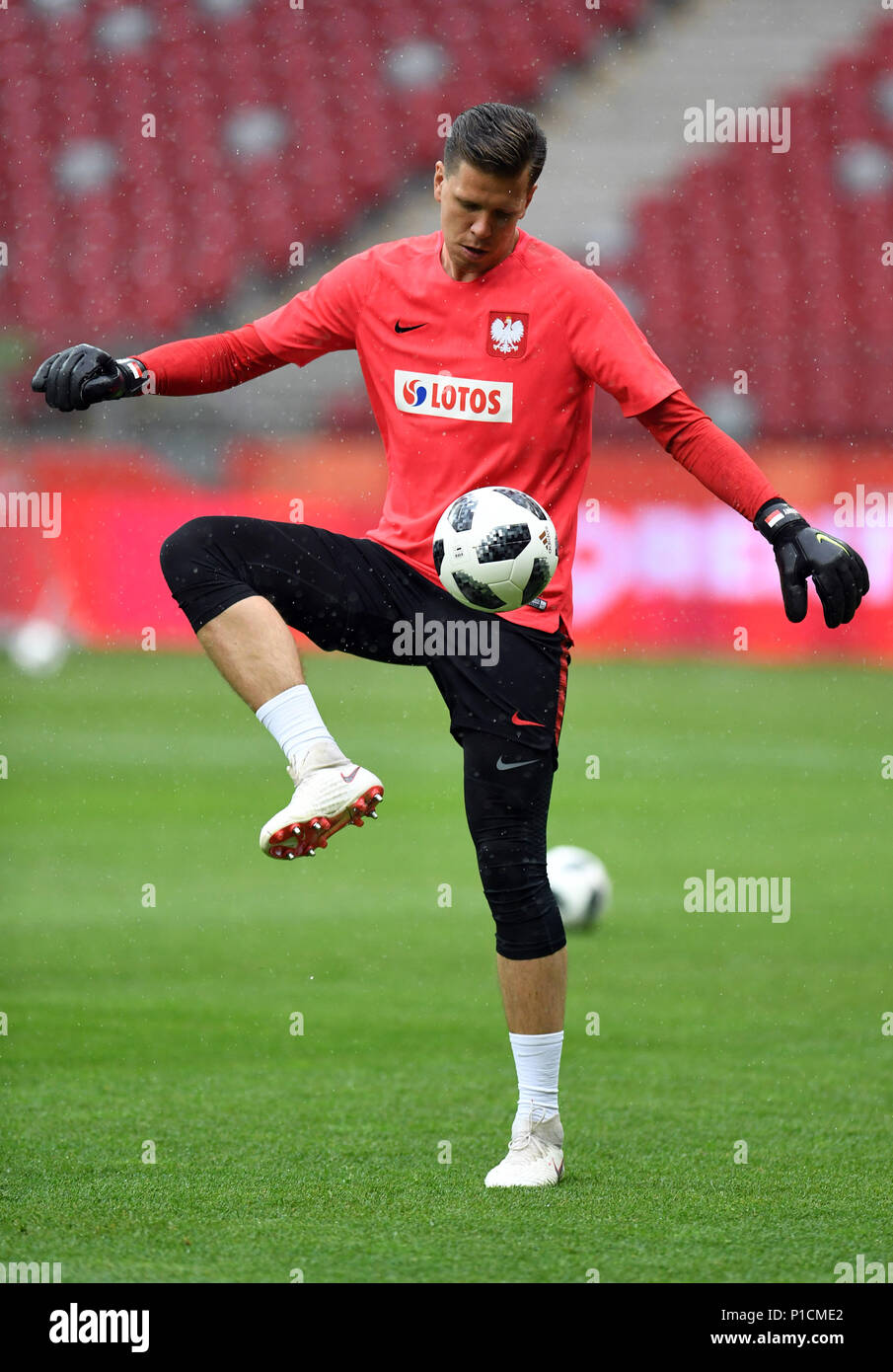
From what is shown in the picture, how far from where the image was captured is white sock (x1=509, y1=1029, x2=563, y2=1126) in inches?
142

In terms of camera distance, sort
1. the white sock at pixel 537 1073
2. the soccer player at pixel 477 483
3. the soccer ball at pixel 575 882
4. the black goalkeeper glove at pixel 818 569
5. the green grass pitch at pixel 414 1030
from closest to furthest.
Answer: the green grass pitch at pixel 414 1030 < the black goalkeeper glove at pixel 818 569 < the soccer player at pixel 477 483 < the white sock at pixel 537 1073 < the soccer ball at pixel 575 882

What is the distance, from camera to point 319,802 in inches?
128

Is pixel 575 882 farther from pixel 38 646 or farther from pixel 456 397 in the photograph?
pixel 38 646

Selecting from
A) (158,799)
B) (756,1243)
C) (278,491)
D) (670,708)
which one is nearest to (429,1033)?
(756,1243)

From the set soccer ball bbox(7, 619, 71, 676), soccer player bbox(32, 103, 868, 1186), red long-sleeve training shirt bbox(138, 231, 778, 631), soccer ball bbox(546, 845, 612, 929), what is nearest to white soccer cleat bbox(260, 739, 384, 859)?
soccer player bbox(32, 103, 868, 1186)

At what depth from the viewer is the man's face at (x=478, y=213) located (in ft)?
11.4

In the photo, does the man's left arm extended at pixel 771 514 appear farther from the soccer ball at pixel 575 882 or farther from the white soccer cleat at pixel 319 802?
the soccer ball at pixel 575 882

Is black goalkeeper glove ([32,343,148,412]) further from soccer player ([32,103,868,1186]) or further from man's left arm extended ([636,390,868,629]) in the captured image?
man's left arm extended ([636,390,868,629])

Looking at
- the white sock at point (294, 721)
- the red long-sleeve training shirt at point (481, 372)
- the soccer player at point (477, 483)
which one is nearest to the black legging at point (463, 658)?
the soccer player at point (477, 483)

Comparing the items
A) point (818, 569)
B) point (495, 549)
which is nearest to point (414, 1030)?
point (495, 549)

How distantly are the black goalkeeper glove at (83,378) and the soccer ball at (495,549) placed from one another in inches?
29.9

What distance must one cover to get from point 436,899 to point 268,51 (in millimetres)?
12087

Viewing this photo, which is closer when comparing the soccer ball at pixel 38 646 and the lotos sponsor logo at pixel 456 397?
the lotos sponsor logo at pixel 456 397

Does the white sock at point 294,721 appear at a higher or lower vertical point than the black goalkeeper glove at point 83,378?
lower
